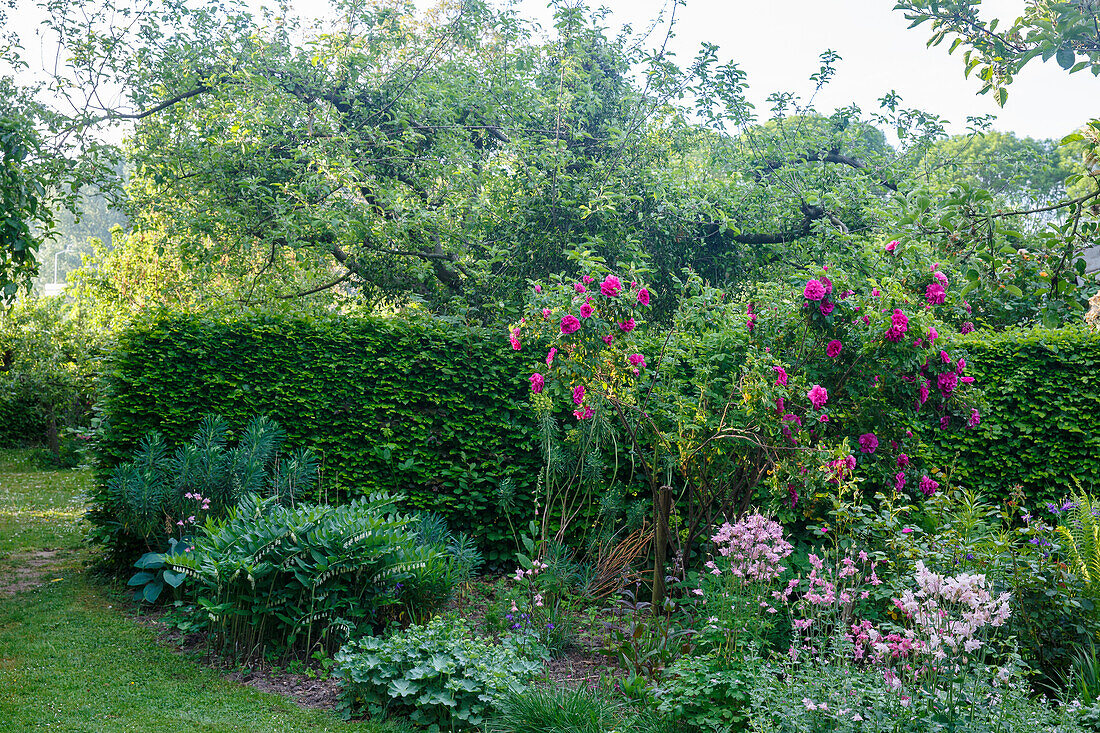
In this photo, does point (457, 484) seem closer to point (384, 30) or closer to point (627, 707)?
point (627, 707)

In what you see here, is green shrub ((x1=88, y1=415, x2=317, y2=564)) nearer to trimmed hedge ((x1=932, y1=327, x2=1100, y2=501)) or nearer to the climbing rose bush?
the climbing rose bush

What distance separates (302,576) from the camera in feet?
13.8

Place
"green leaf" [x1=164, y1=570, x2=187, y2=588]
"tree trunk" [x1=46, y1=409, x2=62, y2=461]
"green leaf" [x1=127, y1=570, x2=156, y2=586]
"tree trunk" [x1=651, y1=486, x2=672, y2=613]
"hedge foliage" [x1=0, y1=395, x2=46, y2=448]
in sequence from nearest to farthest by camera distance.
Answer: "tree trunk" [x1=651, y1=486, x2=672, y2=613], "green leaf" [x1=164, y1=570, x2=187, y2=588], "green leaf" [x1=127, y1=570, x2=156, y2=586], "tree trunk" [x1=46, y1=409, x2=62, y2=461], "hedge foliage" [x1=0, y1=395, x2=46, y2=448]

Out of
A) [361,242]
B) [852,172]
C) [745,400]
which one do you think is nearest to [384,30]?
[361,242]

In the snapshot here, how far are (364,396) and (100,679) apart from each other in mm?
2793

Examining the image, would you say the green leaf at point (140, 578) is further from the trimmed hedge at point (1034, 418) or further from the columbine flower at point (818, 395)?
the trimmed hedge at point (1034, 418)

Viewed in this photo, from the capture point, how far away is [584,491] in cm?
585

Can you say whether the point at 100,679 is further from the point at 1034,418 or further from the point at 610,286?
the point at 1034,418

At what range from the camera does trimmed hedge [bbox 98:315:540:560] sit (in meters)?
6.06

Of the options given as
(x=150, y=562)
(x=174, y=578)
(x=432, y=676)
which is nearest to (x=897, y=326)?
(x=432, y=676)

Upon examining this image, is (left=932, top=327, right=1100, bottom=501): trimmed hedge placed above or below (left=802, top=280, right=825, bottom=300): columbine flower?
below

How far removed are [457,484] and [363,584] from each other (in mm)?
1917

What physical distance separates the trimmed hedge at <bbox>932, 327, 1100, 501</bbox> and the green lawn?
5534mm

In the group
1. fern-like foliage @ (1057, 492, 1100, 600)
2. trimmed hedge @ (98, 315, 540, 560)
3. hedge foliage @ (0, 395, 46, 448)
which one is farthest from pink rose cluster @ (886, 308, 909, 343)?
hedge foliage @ (0, 395, 46, 448)
